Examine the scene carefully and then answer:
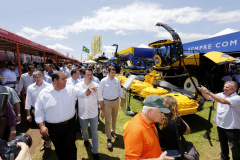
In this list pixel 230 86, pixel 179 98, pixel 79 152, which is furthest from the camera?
pixel 179 98

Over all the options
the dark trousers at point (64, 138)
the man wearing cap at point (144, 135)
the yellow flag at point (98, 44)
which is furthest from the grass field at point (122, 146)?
the yellow flag at point (98, 44)

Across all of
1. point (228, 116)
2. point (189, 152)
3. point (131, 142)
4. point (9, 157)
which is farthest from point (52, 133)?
point (228, 116)

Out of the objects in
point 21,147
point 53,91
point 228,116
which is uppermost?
point 53,91

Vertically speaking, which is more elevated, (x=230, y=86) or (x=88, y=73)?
(x=88, y=73)

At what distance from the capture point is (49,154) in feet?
10.5

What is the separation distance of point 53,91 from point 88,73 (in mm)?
920

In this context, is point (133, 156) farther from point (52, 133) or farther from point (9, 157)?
point (52, 133)

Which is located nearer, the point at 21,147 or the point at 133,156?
the point at 21,147

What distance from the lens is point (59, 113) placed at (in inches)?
93.2

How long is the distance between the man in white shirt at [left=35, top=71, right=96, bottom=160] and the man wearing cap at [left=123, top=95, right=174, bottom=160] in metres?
1.30

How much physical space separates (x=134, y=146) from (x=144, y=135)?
16 centimetres

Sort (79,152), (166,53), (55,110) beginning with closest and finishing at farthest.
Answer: (55,110) < (79,152) < (166,53)

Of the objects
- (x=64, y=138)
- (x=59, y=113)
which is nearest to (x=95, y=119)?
(x=64, y=138)

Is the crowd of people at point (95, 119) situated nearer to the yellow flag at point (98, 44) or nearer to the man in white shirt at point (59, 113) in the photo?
the man in white shirt at point (59, 113)
